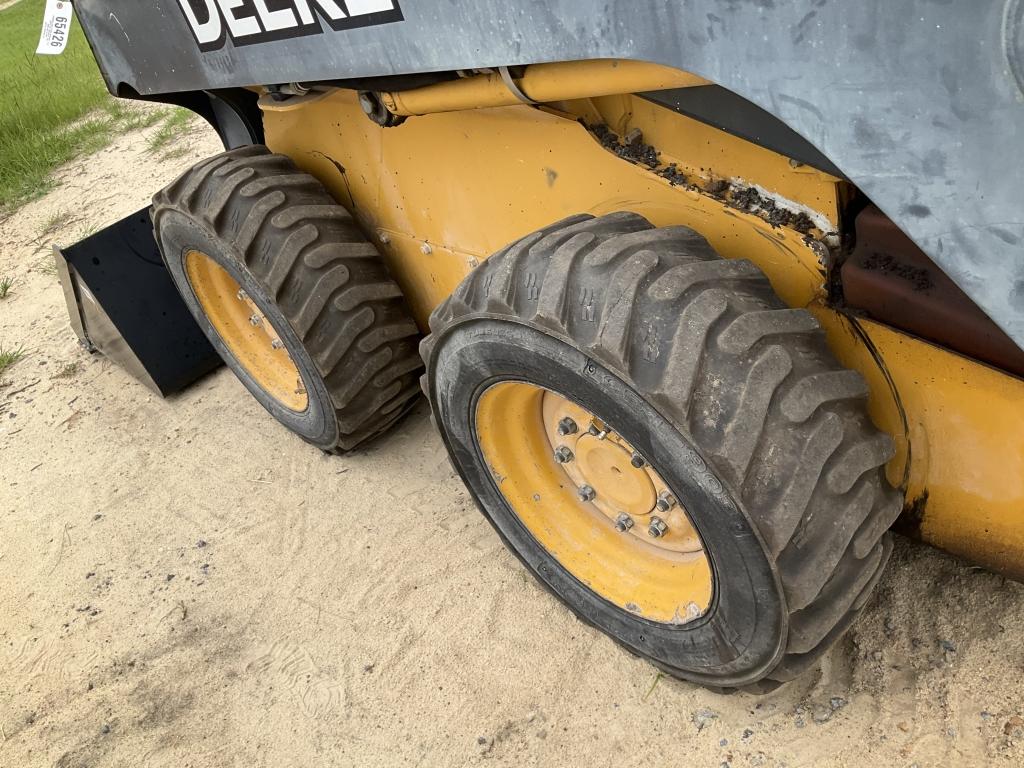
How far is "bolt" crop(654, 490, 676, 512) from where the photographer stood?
1828mm

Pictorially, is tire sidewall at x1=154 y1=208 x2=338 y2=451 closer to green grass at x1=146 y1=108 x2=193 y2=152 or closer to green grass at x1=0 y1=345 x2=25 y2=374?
green grass at x1=0 y1=345 x2=25 y2=374

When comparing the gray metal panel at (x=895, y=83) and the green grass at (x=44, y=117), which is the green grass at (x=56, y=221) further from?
the gray metal panel at (x=895, y=83)

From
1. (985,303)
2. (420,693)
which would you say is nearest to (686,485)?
(985,303)

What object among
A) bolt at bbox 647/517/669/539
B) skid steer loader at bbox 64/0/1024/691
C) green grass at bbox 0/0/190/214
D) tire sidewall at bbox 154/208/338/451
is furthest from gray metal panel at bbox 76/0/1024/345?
green grass at bbox 0/0/190/214

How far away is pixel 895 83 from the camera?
2.97 ft

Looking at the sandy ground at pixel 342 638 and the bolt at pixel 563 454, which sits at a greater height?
the bolt at pixel 563 454

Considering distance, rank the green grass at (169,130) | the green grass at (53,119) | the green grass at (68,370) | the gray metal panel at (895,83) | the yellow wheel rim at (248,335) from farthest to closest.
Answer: the green grass at (53,119)
the green grass at (169,130)
the green grass at (68,370)
the yellow wheel rim at (248,335)
the gray metal panel at (895,83)

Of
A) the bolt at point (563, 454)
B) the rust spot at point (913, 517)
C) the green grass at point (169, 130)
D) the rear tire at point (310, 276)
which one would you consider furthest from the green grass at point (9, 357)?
the rust spot at point (913, 517)

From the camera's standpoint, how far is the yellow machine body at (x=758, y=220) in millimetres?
1497

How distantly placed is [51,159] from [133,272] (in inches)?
159

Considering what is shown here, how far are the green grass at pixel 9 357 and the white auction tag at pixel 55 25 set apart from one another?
2.19 meters

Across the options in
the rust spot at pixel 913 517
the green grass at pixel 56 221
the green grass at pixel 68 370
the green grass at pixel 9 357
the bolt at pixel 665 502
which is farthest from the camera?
the green grass at pixel 56 221

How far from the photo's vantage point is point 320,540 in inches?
105

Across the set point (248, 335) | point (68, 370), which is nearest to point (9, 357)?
point (68, 370)
